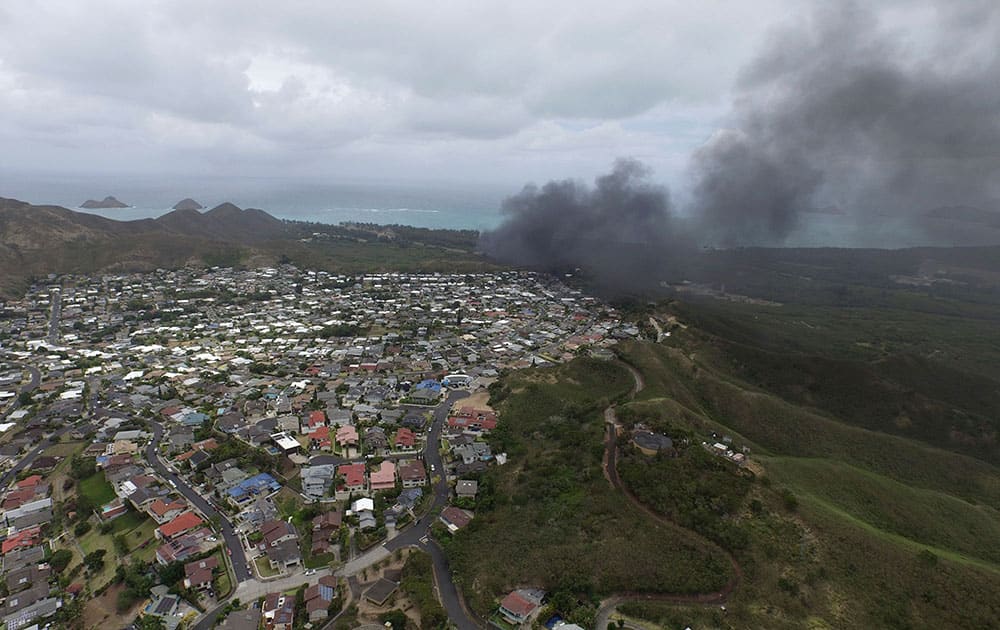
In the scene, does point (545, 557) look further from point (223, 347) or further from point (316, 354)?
point (223, 347)

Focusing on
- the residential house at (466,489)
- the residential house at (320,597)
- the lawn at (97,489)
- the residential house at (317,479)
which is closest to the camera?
the residential house at (320,597)

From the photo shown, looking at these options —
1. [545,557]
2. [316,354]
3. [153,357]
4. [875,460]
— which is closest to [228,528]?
[545,557]

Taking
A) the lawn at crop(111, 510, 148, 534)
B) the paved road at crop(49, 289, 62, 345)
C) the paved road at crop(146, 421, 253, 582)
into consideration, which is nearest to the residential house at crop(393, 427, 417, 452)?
the paved road at crop(146, 421, 253, 582)

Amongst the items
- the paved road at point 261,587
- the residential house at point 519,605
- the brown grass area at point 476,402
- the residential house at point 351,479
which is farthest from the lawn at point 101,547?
the brown grass area at point 476,402

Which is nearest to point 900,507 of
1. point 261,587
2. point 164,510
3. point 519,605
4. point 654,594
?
point 654,594

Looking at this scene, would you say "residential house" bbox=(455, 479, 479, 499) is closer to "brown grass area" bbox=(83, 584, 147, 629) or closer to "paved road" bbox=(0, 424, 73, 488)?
"brown grass area" bbox=(83, 584, 147, 629)

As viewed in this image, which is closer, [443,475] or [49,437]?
[443,475]

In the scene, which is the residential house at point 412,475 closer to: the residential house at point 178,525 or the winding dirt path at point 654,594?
the residential house at point 178,525

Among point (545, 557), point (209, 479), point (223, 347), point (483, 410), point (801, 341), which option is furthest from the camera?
point (801, 341)
